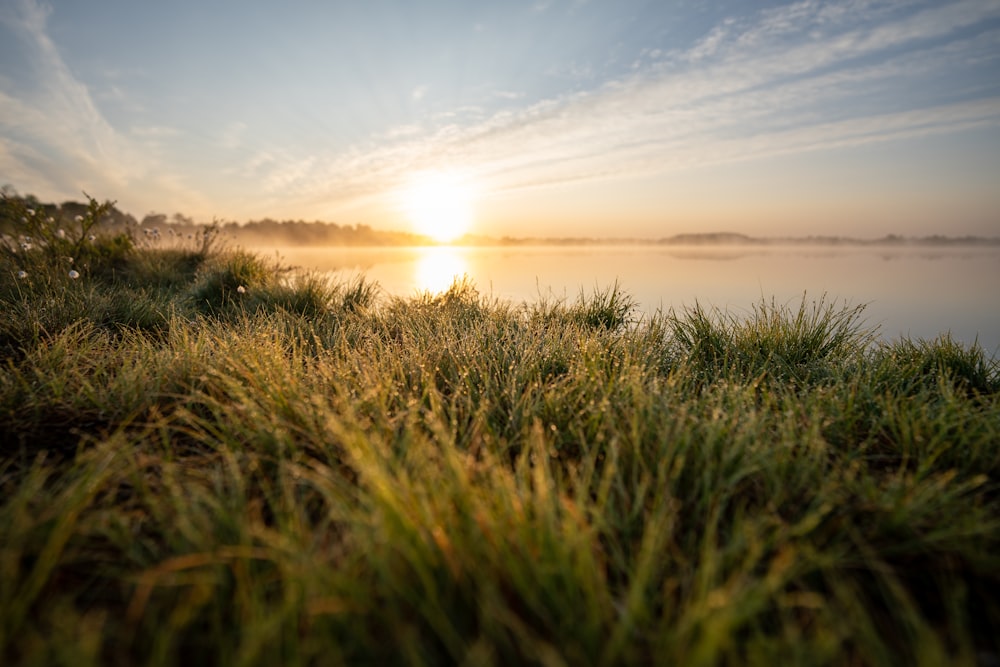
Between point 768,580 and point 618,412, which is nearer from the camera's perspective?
point 768,580

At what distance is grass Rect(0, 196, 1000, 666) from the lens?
108 centimetres

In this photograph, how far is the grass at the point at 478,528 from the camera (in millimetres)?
1077

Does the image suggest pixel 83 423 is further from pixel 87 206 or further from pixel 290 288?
pixel 87 206

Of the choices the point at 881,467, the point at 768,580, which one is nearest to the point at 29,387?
the point at 768,580

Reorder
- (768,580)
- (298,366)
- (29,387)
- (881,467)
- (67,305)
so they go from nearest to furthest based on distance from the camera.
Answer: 1. (768,580)
2. (881,467)
3. (29,387)
4. (298,366)
5. (67,305)

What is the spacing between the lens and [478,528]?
1.23 metres

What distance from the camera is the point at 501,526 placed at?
129 centimetres

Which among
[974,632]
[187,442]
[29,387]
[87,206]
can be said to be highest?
[87,206]

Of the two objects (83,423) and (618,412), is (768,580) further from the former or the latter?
(83,423)

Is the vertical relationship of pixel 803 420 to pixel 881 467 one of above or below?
above

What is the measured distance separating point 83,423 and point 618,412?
251cm

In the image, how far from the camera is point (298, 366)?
256 cm

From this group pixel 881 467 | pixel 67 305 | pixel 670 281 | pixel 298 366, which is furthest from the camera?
pixel 670 281

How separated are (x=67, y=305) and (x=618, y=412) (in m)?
4.92
